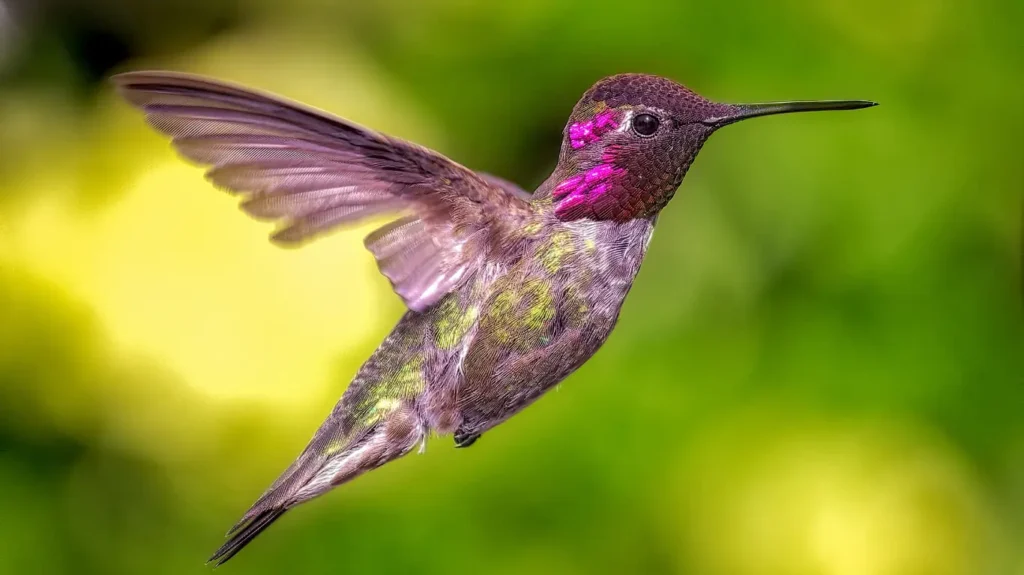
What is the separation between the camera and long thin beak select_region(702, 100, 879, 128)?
0.60 m

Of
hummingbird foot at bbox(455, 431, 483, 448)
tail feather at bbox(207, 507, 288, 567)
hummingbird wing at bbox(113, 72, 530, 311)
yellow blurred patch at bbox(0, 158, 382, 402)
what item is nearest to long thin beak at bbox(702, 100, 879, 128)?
hummingbird wing at bbox(113, 72, 530, 311)

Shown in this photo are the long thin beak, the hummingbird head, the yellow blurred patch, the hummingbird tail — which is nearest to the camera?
the long thin beak

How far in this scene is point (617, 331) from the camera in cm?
185

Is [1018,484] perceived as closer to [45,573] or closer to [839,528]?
[839,528]

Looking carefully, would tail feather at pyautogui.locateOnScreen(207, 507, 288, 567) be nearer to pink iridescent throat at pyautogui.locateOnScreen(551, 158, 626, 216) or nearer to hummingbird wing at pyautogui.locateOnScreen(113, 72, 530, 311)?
hummingbird wing at pyautogui.locateOnScreen(113, 72, 530, 311)

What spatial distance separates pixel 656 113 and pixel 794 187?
1.24 meters

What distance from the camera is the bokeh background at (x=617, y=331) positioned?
1809mm

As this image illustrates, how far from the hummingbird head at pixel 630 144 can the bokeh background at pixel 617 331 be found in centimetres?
103

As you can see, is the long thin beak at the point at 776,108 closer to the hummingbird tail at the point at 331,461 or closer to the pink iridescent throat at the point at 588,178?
the pink iridescent throat at the point at 588,178

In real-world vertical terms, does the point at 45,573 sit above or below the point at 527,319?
below

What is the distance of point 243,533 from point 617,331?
1096 mm

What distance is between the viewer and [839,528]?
5.99 feet

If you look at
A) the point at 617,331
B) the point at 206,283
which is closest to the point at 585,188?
the point at 617,331

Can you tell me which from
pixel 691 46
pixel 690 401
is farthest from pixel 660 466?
pixel 691 46
